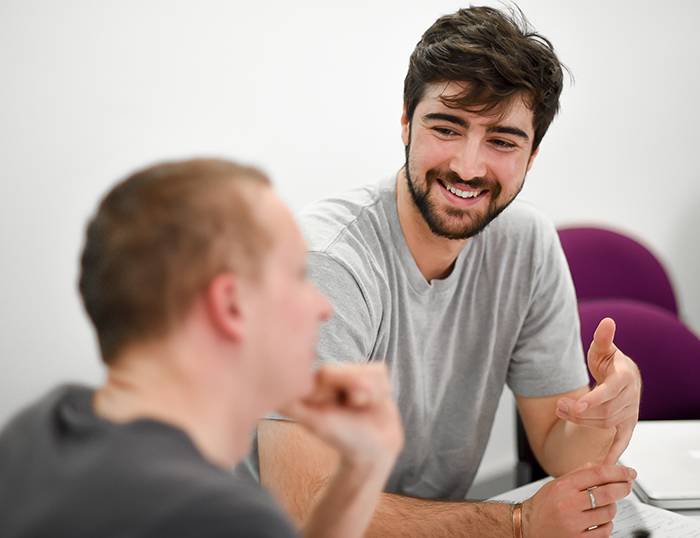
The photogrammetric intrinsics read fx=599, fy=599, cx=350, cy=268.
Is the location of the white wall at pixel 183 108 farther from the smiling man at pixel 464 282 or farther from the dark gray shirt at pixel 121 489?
the dark gray shirt at pixel 121 489

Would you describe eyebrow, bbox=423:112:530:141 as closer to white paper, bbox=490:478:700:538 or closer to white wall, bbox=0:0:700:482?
white wall, bbox=0:0:700:482

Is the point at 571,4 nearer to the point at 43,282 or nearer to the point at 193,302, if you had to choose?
the point at 43,282

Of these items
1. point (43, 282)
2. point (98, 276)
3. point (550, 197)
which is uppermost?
point (98, 276)

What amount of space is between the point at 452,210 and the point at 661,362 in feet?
2.78

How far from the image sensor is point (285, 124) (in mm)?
1910

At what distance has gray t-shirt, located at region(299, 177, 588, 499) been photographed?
129 centimetres

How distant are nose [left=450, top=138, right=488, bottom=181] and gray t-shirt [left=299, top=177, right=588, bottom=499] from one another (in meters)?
0.17

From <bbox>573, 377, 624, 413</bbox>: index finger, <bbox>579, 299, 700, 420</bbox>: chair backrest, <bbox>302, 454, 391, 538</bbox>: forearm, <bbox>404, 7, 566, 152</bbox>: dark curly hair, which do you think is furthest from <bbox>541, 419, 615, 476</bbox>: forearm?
<bbox>302, 454, 391, 538</bbox>: forearm

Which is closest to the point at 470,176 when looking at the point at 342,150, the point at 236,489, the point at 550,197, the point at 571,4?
the point at 342,150

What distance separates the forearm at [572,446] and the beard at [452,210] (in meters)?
0.48

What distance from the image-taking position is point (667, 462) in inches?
49.9

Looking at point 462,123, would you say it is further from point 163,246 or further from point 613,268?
point 613,268

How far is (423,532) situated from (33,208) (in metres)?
1.21

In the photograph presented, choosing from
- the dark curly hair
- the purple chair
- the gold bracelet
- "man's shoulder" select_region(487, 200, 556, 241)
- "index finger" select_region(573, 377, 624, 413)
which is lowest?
the purple chair
